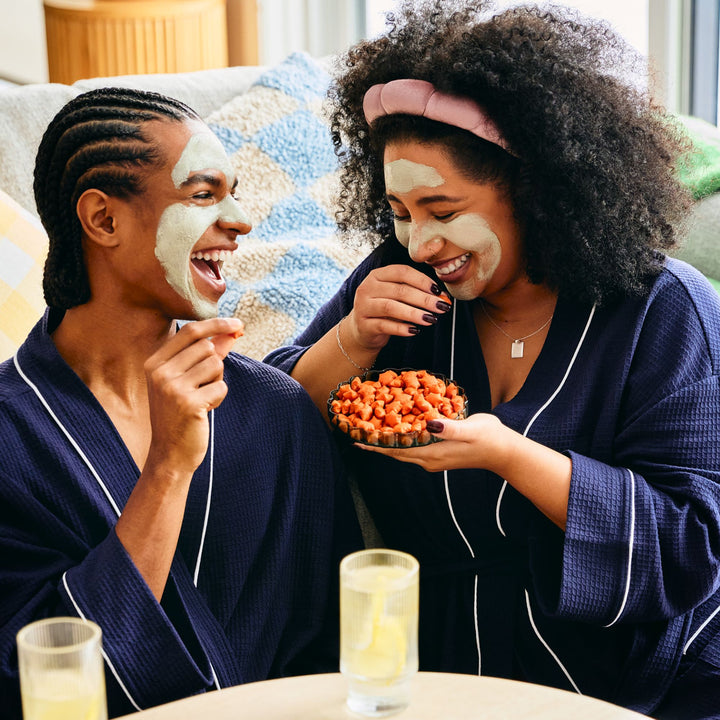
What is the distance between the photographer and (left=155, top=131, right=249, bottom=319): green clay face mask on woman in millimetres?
1477

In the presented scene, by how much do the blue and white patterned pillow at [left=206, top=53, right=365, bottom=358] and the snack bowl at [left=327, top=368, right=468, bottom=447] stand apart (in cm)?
85

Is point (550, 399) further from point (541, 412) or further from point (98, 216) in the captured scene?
point (98, 216)

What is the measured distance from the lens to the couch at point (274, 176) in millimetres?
2469

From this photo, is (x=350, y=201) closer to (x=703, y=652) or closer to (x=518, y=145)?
(x=518, y=145)

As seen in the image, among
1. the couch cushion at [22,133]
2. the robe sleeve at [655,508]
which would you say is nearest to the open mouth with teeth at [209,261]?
the robe sleeve at [655,508]

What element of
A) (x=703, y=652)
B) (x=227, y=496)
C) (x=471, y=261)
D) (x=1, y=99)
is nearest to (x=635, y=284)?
(x=471, y=261)

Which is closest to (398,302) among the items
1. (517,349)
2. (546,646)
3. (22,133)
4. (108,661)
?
(517,349)

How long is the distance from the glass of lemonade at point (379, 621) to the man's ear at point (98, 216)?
0.65 m

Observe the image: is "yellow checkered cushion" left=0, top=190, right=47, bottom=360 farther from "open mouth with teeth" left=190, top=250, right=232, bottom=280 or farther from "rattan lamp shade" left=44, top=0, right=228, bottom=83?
"rattan lamp shade" left=44, top=0, right=228, bottom=83

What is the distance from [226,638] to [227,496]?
0.20 metres

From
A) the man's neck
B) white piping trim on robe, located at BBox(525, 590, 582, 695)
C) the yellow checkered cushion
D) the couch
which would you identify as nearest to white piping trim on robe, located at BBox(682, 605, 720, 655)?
white piping trim on robe, located at BBox(525, 590, 582, 695)

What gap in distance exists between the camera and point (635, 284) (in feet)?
5.26

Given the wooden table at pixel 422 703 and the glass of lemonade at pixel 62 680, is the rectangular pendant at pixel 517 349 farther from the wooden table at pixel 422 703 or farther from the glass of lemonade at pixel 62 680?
the glass of lemonade at pixel 62 680

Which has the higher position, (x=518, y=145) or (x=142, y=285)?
(x=518, y=145)
